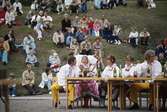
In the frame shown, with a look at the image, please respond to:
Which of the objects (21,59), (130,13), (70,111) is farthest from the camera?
(130,13)

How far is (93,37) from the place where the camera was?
35375 mm

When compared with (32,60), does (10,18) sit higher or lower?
higher

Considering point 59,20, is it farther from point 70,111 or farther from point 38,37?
point 70,111

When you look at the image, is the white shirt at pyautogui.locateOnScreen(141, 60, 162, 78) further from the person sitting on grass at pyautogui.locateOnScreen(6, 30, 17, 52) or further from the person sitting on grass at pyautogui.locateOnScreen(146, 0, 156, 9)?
the person sitting on grass at pyautogui.locateOnScreen(146, 0, 156, 9)

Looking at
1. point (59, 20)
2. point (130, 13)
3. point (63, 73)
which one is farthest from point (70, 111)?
point (130, 13)

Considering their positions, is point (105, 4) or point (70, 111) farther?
point (105, 4)

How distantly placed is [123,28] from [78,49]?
6.64 metres

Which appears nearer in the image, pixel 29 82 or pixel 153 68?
pixel 153 68

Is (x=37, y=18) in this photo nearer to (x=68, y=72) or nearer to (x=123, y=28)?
(x=123, y=28)

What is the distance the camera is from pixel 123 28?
125ft

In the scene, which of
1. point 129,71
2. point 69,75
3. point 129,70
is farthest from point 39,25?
point 129,71

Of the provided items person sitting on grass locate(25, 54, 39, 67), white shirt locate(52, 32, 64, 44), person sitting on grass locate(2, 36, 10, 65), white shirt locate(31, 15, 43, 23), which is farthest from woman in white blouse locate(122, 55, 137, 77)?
white shirt locate(31, 15, 43, 23)

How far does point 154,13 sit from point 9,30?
32.5ft

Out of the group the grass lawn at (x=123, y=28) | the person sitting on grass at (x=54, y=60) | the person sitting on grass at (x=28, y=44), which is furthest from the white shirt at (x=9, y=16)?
the person sitting on grass at (x=54, y=60)
